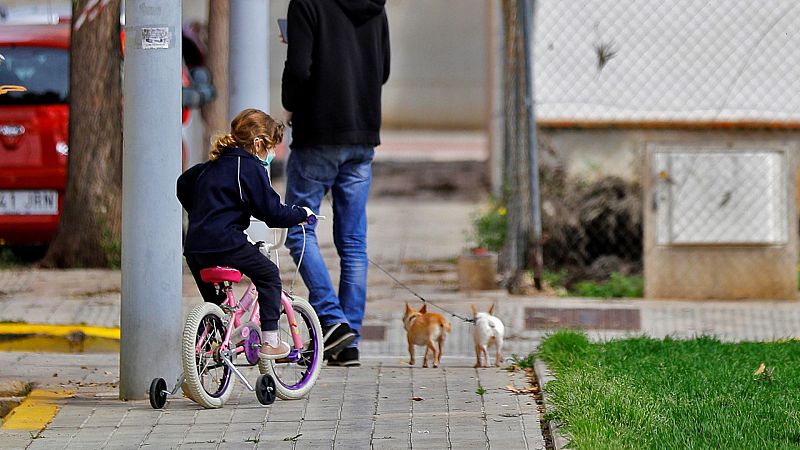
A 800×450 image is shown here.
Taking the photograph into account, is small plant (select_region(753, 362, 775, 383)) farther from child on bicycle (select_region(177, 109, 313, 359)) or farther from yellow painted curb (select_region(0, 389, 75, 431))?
yellow painted curb (select_region(0, 389, 75, 431))

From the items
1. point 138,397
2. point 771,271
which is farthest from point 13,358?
point 771,271

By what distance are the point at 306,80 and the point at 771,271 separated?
394 centimetres

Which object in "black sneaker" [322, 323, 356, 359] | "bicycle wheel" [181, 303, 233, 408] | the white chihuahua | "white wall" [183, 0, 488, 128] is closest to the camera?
"bicycle wheel" [181, 303, 233, 408]

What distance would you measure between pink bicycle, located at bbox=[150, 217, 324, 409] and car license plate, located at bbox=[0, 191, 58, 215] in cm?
470

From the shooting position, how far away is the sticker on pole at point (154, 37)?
6227 mm

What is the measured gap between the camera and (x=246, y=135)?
6191mm

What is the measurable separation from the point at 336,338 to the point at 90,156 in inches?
157

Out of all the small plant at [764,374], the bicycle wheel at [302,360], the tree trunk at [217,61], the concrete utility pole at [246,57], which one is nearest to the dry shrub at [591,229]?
the concrete utility pole at [246,57]

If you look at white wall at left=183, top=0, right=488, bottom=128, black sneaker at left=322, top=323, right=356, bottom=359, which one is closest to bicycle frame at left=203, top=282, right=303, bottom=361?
black sneaker at left=322, top=323, right=356, bottom=359

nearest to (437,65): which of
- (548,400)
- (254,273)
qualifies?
(254,273)

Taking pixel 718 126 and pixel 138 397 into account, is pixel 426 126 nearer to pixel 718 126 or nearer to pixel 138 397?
pixel 718 126

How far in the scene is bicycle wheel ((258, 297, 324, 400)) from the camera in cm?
632

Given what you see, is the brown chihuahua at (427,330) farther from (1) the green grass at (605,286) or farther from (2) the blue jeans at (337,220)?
(1) the green grass at (605,286)

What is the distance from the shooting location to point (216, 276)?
611 cm
